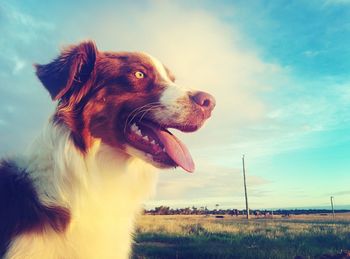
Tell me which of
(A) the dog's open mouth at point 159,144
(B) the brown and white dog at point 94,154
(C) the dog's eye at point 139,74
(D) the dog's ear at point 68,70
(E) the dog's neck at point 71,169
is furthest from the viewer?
(C) the dog's eye at point 139,74

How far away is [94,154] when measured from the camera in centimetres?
410

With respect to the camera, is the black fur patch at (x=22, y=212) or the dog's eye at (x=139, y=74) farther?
the dog's eye at (x=139, y=74)

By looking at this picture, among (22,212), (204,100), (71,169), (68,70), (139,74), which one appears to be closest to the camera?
(22,212)

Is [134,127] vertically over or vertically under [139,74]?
under

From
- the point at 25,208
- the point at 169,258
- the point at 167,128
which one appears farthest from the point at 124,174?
the point at 169,258

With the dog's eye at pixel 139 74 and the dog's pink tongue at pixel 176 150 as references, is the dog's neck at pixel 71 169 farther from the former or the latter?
the dog's eye at pixel 139 74

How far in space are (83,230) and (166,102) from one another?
1442 mm

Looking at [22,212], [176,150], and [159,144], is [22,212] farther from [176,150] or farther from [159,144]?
[176,150]

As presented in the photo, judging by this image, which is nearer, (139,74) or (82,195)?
(82,195)

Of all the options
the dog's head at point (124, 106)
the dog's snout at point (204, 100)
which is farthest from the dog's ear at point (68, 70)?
the dog's snout at point (204, 100)

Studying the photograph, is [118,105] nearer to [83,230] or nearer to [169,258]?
[83,230]

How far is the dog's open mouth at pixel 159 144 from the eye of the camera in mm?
4184

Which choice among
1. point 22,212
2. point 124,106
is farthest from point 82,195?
point 124,106

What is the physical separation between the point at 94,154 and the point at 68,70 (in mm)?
842
